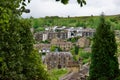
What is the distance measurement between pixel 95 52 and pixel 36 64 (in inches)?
340

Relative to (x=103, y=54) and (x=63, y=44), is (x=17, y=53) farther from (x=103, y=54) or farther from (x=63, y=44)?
(x=63, y=44)

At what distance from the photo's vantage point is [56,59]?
3671 inches

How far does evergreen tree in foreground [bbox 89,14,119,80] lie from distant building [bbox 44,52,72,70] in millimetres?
53098

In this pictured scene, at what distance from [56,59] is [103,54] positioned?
189ft

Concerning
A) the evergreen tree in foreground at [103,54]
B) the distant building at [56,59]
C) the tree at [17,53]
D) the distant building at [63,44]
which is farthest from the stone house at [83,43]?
the tree at [17,53]

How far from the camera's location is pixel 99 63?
35.9m

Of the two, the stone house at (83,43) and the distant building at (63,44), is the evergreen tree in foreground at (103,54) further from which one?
the stone house at (83,43)

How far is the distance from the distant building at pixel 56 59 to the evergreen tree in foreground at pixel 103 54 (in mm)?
53098

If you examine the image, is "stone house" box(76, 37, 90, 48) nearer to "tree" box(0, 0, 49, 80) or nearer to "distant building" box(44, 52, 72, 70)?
"distant building" box(44, 52, 72, 70)

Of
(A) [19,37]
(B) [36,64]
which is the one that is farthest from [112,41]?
(A) [19,37]

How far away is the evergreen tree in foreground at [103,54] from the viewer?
3536 cm

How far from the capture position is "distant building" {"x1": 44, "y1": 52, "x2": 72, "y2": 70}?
91062mm

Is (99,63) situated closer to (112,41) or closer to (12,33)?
(112,41)

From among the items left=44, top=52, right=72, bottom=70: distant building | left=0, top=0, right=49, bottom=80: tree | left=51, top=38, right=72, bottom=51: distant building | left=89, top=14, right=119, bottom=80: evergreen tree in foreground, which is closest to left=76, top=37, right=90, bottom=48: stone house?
left=51, top=38, right=72, bottom=51: distant building
